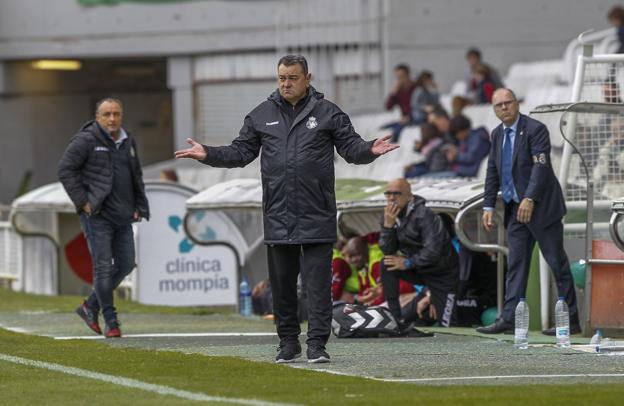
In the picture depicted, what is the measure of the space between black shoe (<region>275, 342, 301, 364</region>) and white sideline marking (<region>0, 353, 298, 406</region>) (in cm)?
131

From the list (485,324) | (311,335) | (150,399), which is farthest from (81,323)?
(150,399)

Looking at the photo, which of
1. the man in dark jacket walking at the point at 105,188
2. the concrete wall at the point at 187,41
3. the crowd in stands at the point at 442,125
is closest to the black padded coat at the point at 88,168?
the man in dark jacket walking at the point at 105,188

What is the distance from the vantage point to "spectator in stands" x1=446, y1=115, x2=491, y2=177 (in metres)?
20.2

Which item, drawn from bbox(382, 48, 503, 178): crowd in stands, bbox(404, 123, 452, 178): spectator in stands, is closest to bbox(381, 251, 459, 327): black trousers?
bbox(382, 48, 503, 178): crowd in stands

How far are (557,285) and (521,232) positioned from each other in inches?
20.7

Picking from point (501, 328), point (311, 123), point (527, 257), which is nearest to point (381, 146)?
point (311, 123)

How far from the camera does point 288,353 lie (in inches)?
454

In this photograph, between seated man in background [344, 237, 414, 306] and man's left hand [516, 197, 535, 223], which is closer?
man's left hand [516, 197, 535, 223]

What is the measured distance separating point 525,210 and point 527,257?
0.51m

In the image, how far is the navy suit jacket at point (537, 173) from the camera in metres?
13.7

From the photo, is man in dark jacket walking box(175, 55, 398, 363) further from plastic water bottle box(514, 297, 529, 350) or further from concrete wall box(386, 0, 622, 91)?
concrete wall box(386, 0, 622, 91)

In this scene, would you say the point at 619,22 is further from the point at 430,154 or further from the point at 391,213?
the point at 391,213

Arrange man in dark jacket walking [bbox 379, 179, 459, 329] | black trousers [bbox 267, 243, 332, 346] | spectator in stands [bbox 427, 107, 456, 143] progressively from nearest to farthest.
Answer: black trousers [bbox 267, 243, 332, 346] → man in dark jacket walking [bbox 379, 179, 459, 329] → spectator in stands [bbox 427, 107, 456, 143]

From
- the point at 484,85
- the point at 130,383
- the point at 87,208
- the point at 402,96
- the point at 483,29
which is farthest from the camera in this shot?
the point at 483,29
